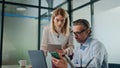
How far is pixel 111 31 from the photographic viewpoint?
3.80m

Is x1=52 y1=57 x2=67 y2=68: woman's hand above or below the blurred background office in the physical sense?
below

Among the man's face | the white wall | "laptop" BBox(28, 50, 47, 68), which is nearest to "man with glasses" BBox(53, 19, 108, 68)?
the man's face

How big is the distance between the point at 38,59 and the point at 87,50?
13.3 inches

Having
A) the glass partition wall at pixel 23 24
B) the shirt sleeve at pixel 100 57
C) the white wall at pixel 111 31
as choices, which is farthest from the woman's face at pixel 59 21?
the glass partition wall at pixel 23 24

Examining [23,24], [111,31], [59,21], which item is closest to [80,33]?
Result: [59,21]

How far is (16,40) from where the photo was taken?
457 centimetres

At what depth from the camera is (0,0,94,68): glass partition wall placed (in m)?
4.48

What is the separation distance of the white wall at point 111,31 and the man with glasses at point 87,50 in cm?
256

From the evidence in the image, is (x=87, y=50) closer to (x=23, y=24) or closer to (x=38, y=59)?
(x=38, y=59)

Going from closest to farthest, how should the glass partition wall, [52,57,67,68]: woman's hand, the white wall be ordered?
[52,57,67,68]: woman's hand, the white wall, the glass partition wall

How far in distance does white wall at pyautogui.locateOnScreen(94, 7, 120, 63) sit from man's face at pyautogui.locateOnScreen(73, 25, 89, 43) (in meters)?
2.56

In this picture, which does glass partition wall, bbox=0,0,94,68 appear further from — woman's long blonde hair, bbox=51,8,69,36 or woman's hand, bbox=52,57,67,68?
woman's hand, bbox=52,57,67,68

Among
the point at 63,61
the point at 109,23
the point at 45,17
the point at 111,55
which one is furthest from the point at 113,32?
the point at 63,61

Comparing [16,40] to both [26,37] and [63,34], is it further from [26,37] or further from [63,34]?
[63,34]
